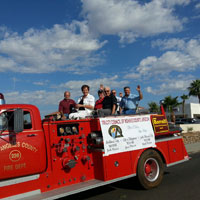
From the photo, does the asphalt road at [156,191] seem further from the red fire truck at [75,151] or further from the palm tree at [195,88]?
the palm tree at [195,88]

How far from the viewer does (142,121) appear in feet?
19.5

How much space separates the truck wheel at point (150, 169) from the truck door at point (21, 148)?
2.36 meters

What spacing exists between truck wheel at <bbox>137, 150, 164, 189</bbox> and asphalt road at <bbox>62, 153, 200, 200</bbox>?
6.9 inches

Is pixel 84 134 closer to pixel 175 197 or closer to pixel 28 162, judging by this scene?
pixel 28 162

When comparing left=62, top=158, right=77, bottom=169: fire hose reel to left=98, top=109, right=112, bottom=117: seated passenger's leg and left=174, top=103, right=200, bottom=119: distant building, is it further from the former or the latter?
left=174, top=103, right=200, bottom=119: distant building

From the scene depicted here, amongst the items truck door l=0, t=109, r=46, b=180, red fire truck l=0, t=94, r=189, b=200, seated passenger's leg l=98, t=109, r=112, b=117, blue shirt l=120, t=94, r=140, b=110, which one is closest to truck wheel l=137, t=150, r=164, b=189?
red fire truck l=0, t=94, r=189, b=200

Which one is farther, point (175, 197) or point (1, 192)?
point (175, 197)

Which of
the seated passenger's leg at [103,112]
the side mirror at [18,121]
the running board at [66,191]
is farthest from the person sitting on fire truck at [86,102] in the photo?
the side mirror at [18,121]

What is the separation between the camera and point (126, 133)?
557cm

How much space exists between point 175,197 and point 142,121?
1892 millimetres

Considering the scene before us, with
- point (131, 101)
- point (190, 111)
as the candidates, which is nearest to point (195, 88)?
point (190, 111)

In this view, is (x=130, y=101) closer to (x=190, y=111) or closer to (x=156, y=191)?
(x=156, y=191)

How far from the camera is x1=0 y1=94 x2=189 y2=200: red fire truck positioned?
424 centimetres

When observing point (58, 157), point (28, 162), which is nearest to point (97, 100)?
point (58, 157)
